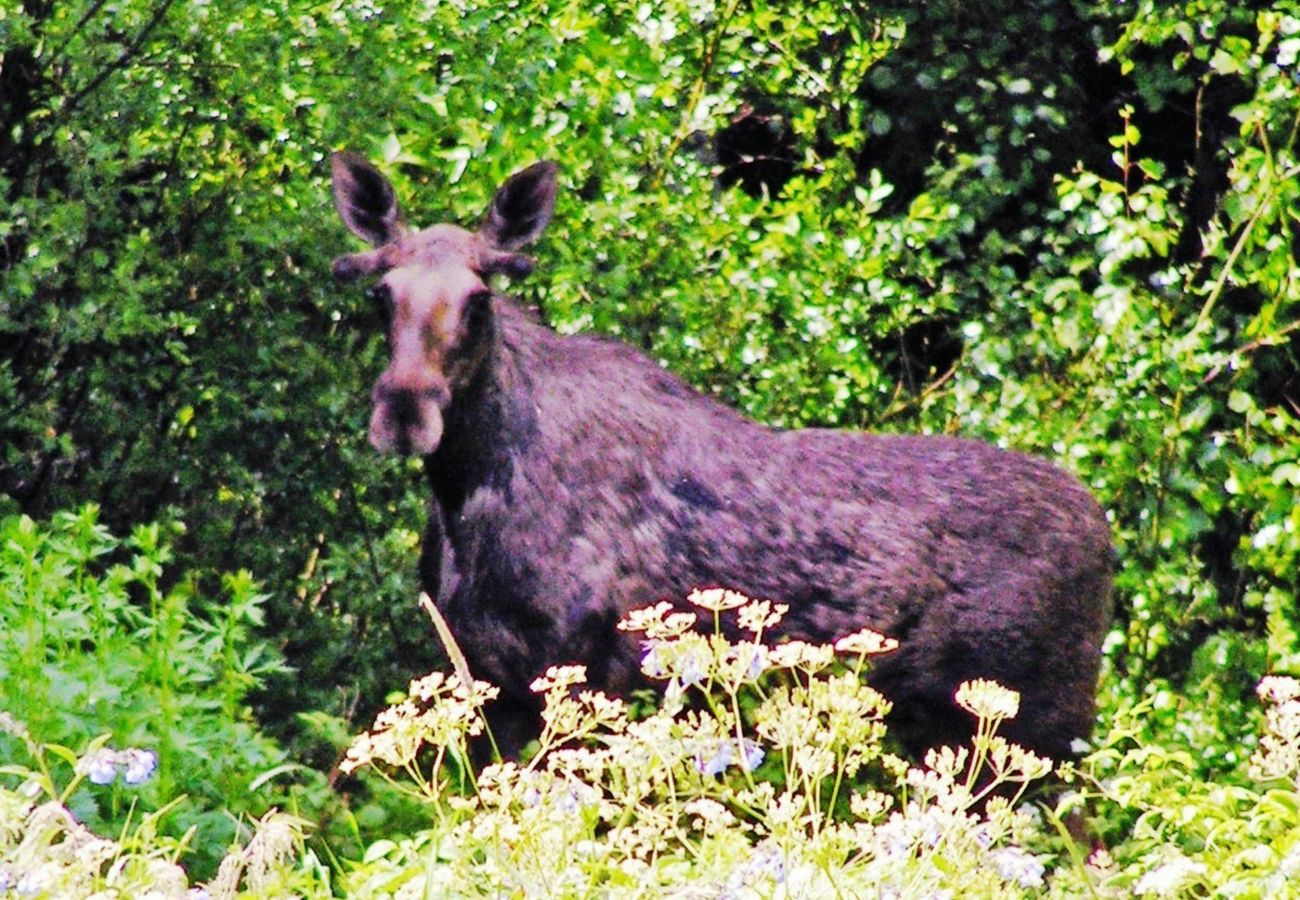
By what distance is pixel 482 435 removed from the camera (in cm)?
754

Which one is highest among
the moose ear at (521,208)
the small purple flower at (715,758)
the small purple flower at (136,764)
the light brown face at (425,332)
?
the moose ear at (521,208)

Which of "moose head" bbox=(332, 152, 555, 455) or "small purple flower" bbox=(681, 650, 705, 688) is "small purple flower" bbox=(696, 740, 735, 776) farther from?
"moose head" bbox=(332, 152, 555, 455)

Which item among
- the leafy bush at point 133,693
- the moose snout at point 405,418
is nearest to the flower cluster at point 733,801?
the leafy bush at point 133,693

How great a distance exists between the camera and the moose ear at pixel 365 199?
7816 millimetres

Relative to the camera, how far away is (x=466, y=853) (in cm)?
480

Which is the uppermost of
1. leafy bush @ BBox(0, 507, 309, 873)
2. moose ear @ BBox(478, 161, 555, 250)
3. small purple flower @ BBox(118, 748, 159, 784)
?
moose ear @ BBox(478, 161, 555, 250)

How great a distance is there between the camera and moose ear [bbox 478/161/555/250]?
7.83 meters

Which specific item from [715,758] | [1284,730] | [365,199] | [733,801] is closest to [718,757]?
[715,758]

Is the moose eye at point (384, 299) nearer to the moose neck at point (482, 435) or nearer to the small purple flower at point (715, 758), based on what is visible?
the moose neck at point (482, 435)

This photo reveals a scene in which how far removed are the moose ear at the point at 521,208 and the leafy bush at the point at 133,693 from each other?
1.47m

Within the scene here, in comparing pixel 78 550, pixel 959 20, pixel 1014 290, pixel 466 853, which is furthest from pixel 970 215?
pixel 466 853

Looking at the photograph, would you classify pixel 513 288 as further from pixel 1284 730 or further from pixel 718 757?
pixel 1284 730

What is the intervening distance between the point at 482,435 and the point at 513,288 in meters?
2.04

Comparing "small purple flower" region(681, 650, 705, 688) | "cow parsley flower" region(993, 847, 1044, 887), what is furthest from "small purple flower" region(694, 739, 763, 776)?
"cow parsley flower" region(993, 847, 1044, 887)
